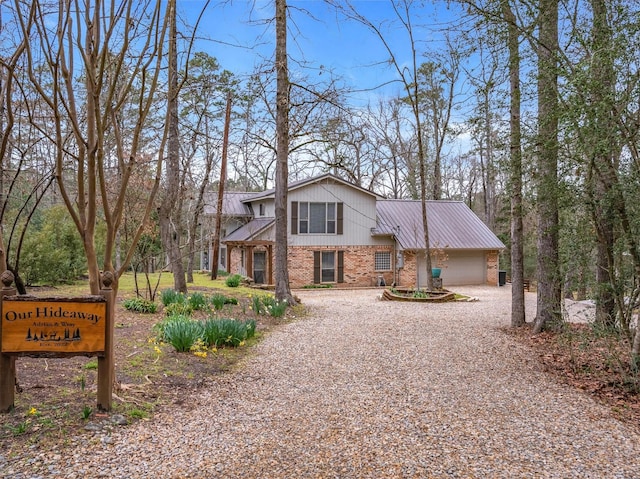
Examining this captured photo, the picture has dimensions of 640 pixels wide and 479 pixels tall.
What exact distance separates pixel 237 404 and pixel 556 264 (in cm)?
467

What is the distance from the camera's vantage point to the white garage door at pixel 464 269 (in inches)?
846

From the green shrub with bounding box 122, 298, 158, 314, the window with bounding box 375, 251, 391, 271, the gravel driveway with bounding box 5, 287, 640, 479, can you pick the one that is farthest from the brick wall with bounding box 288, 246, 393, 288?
the gravel driveway with bounding box 5, 287, 640, 479

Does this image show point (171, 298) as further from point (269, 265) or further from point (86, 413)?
point (269, 265)

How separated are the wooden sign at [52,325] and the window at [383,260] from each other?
1778 centimetres

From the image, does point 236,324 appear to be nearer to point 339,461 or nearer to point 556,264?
point 339,461

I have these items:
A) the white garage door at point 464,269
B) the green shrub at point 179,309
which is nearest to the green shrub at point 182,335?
the green shrub at point 179,309

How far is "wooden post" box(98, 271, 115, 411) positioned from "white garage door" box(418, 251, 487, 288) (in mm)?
18322

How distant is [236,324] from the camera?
6.84 metres

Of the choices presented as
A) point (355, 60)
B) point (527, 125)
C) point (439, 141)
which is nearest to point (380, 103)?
point (439, 141)

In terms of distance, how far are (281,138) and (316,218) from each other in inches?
355

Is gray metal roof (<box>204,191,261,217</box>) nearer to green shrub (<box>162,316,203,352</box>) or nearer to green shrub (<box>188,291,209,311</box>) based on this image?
green shrub (<box>188,291,209,311</box>)

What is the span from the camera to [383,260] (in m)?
21.1

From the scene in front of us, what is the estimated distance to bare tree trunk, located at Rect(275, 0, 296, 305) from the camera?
11.1m

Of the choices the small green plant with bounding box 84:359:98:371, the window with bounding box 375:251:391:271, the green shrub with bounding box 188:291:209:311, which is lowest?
the small green plant with bounding box 84:359:98:371
